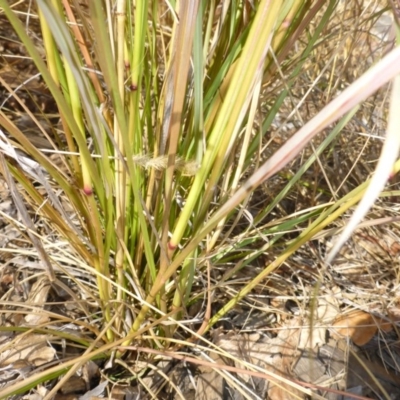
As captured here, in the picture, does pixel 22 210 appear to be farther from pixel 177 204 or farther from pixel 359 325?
pixel 359 325

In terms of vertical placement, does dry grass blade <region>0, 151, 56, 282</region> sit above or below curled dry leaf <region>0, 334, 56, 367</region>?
above

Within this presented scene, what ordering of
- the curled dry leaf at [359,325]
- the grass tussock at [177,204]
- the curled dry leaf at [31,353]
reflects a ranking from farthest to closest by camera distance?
the curled dry leaf at [359,325] → the curled dry leaf at [31,353] → the grass tussock at [177,204]

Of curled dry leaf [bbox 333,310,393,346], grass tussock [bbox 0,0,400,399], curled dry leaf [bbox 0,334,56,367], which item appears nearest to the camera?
grass tussock [bbox 0,0,400,399]

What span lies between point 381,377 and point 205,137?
1.89 feet

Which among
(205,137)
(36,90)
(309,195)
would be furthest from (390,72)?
(36,90)

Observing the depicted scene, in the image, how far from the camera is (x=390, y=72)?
305 millimetres

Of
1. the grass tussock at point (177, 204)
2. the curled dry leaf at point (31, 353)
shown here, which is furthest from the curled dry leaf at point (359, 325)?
the curled dry leaf at point (31, 353)

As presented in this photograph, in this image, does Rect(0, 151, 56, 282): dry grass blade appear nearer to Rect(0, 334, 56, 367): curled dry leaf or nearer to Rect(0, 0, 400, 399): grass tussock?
Rect(0, 0, 400, 399): grass tussock

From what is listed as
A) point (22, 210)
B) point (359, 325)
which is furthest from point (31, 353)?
A: point (359, 325)

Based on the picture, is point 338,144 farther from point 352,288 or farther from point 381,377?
point 381,377

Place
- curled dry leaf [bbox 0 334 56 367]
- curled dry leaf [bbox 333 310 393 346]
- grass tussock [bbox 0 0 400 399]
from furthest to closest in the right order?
curled dry leaf [bbox 333 310 393 346] → curled dry leaf [bbox 0 334 56 367] → grass tussock [bbox 0 0 400 399]

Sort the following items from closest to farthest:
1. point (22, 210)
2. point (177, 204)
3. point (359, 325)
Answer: point (22, 210)
point (177, 204)
point (359, 325)

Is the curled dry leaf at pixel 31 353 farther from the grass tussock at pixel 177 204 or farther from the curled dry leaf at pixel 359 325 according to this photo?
the curled dry leaf at pixel 359 325

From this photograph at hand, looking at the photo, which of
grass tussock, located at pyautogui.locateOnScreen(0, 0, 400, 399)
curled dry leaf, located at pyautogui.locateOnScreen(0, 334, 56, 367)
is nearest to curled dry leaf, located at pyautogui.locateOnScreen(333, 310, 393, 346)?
grass tussock, located at pyautogui.locateOnScreen(0, 0, 400, 399)
